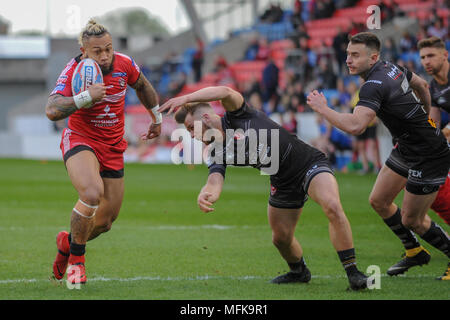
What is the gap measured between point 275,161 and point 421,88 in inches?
69.5

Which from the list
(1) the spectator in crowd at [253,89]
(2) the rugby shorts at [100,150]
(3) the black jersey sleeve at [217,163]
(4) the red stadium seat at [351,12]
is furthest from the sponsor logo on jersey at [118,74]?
(4) the red stadium seat at [351,12]

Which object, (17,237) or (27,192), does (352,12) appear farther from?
(17,237)

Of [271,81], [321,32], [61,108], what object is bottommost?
[271,81]

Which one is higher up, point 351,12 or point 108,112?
point 108,112

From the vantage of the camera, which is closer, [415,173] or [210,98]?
[210,98]

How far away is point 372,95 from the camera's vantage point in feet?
22.7

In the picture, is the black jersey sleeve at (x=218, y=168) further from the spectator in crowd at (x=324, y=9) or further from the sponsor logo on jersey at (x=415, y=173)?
the spectator in crowd at (x=324, y=9)

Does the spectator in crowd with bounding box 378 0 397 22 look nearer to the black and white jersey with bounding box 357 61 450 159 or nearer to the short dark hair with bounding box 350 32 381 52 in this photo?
the black and white jersey with bounding box 357 61 450 159

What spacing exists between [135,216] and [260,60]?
18.7 metres

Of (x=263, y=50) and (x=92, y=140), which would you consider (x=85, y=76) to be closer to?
(x=92, y=140)

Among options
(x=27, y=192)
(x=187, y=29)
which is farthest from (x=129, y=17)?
(x=27, y=192)

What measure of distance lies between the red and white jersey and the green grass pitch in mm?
1396

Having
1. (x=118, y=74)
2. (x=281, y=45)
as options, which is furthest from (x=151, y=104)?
(x=281, y=45)

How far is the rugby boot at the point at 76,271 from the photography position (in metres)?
7.15
